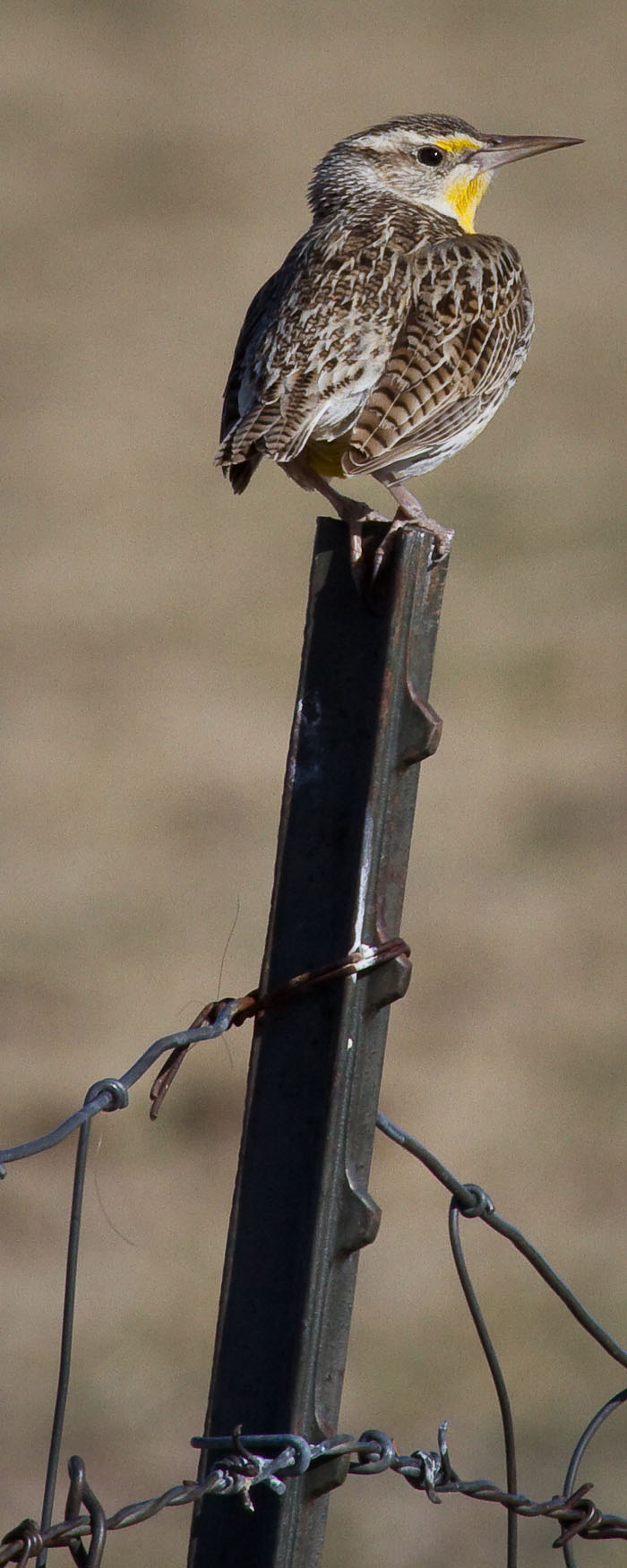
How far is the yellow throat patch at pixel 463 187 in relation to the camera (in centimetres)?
493

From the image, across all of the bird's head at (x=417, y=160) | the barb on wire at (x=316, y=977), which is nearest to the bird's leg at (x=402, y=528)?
the barb on wire at (x=316, y=977)

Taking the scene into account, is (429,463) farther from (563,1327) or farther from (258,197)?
(258,197)

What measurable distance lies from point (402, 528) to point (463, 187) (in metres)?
2.73

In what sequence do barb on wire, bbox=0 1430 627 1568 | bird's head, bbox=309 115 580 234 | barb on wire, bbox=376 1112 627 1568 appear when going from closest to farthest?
barb on wire, bbox=0 1430 627 1568
barb on wire, bbox=376 1112 627 1568
bird's head, bbox=309 115 580 234

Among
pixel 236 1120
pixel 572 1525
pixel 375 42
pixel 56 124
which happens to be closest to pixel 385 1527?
pixel 236 1120

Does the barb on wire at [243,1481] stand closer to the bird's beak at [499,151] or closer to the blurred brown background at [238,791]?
the bird's beak at [499,151]

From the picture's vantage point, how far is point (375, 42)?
89.9 feet

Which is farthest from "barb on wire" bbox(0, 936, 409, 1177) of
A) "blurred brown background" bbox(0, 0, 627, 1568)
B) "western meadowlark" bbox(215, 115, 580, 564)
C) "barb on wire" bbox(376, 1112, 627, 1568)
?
"blurred brown background" bbox(0, 0, 627, 1568)

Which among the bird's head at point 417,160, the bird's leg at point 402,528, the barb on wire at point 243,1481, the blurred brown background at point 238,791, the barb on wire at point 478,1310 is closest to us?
the barb on wire at point 243,1481

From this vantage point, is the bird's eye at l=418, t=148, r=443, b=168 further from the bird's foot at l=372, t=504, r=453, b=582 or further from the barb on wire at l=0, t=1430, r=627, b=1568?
the barb on wire at l=0, t=1430, r=627, b=1568

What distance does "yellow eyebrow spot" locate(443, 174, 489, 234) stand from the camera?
496 centimetres

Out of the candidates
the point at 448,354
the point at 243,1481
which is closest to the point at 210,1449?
the point at 243,1481

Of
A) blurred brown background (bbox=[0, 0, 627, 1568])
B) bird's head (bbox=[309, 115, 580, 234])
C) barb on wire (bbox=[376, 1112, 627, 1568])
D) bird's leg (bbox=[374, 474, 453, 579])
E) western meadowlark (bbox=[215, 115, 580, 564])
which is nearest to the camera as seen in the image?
bird's leg (bbox=[374, 474, 453, 579])

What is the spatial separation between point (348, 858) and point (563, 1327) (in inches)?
200
